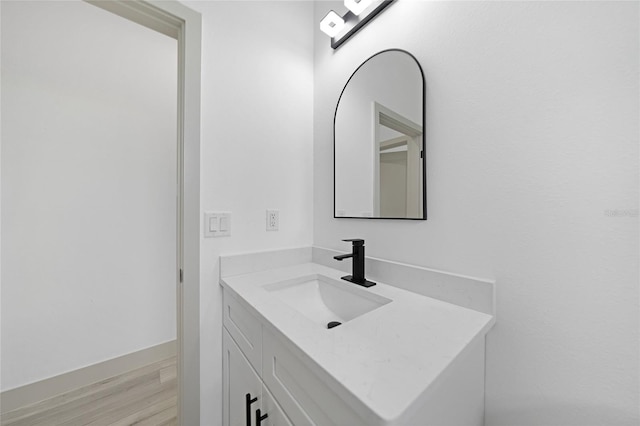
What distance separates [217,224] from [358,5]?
1.24 metres

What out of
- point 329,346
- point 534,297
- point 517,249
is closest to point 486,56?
point 517,249

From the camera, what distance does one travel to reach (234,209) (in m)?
1.19

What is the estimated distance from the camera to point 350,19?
3.99ft

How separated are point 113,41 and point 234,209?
66.1 inches

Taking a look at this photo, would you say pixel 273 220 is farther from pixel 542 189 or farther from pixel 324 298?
pixel 542 189

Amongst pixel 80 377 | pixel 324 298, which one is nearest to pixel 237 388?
pixel 324 298

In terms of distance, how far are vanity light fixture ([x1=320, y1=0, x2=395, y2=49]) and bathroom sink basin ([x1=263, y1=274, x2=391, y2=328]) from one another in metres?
1.24

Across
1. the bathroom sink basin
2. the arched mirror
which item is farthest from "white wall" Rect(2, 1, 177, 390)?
the arched mirror

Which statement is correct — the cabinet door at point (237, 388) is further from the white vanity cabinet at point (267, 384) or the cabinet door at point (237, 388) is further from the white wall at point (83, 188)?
the white wall at point (83, 188)

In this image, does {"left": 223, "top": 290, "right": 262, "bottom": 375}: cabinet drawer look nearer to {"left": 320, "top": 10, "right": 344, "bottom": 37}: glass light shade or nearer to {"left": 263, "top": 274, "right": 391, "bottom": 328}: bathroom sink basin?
{"left": 263, "top": 274, "right": 391, "bottom": 328}: bathroom sink basin

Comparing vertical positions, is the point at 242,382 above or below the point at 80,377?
above

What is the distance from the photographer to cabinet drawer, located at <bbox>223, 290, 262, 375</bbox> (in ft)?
2.59

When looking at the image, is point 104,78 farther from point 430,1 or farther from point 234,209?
point 430,1

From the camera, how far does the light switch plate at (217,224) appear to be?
110 cm
